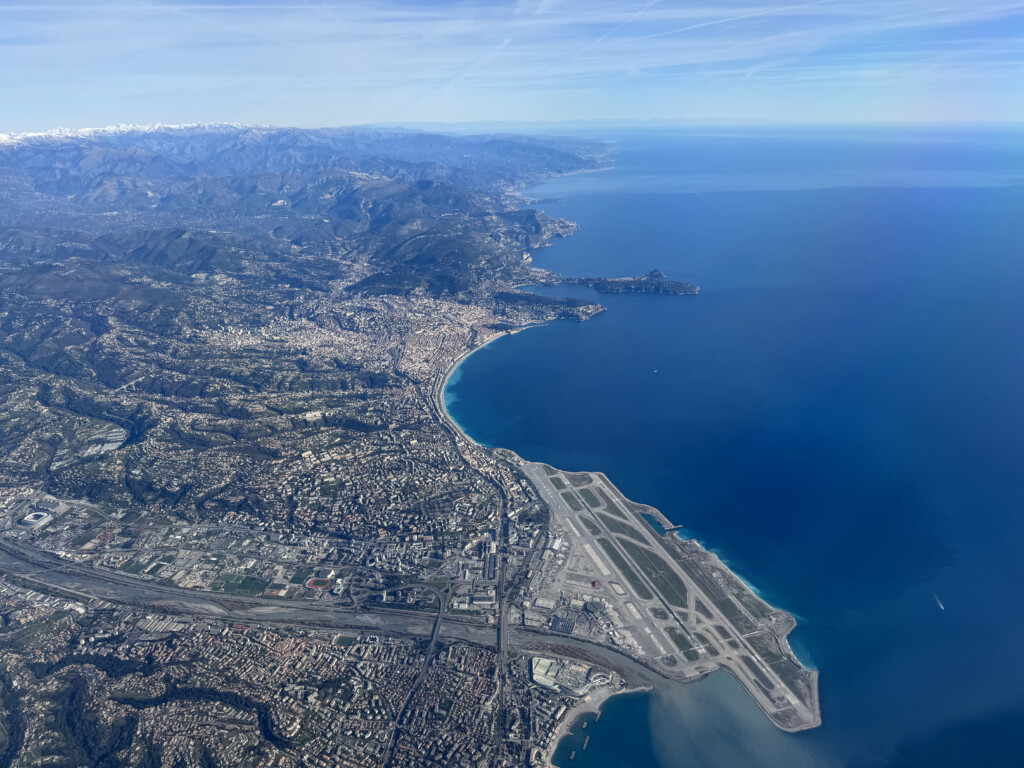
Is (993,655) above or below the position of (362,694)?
above

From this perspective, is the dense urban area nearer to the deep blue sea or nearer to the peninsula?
the deep blue sea

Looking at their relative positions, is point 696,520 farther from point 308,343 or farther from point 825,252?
point 825,252

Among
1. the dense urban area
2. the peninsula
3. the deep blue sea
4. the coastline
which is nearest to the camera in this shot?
the coastline

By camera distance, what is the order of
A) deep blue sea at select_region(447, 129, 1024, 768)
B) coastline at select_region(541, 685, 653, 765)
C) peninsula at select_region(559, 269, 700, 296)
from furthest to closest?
1. peninsula at select_region(559, 269, 700, 296)
2. deep blue sea at select_region(447, 129, 1024, 768)
3. coastline at select_region(541, 685, 653, 765)

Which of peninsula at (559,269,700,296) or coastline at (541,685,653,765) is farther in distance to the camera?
peninsula at (559,269,700,296)

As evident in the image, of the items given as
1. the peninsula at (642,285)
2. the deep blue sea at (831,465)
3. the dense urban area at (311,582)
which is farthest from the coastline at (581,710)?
the peninsula at (642,285)

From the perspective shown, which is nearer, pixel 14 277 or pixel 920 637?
pixel 920 637

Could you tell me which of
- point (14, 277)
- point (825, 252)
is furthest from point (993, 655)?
point (14, 277)

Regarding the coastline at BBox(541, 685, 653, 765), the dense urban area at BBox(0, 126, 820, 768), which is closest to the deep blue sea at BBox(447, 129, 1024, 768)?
the coastline at BBox(541, 685, 653, 765)

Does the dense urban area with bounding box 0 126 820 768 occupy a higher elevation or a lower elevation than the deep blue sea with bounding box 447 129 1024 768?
lower
